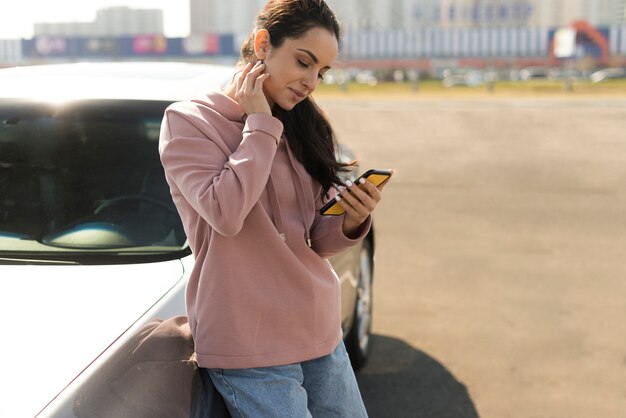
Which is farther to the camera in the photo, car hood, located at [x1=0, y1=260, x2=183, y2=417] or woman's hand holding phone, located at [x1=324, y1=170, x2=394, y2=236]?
→ woman's hand holding phone, located at [x1=324, y1=170, x2=394, y2=236]

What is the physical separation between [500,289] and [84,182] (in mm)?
3710

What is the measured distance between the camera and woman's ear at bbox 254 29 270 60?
73.3 inches

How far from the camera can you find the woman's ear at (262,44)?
186cm

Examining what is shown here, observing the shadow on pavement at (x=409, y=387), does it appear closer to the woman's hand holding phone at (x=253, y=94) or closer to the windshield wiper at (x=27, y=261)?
the windshield wiper at (x=27, y=261)

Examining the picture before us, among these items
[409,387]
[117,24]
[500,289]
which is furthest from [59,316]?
[117,24]

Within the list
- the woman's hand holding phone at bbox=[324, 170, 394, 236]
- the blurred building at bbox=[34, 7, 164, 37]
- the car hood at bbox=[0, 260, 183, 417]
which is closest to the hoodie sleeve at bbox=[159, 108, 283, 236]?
the woman's hand holding phone at bbox=[324, 170, 394, 236]

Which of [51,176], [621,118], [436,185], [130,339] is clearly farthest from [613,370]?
[621,118]

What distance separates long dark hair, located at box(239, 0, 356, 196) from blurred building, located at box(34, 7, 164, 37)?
485 feet

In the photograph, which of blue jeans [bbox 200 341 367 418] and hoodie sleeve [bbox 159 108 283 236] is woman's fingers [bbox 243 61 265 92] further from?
blue jeans [bbox 200 341 367 418]

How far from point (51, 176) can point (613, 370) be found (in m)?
2.96

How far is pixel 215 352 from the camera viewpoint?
179cm

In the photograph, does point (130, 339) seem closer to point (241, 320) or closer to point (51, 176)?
point (241, 320)

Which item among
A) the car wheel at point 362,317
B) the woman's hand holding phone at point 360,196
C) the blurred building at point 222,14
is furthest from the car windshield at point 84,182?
the blurred building at point 222,14

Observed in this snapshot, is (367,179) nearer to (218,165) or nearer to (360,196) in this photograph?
(360,196)
